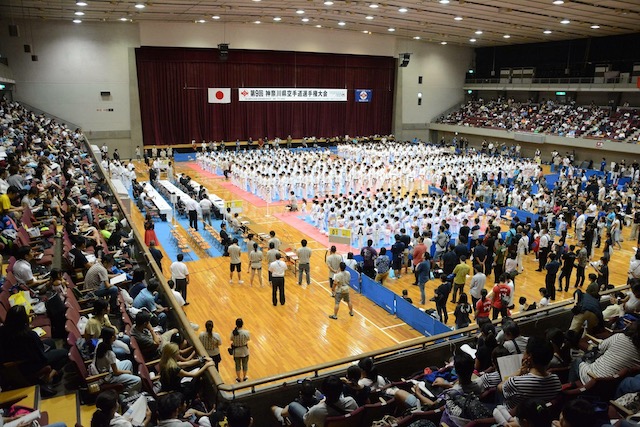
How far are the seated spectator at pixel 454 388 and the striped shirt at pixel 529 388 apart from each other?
389 millimetres

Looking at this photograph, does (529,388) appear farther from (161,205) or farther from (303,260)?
(161,205)

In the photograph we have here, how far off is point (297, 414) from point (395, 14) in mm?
25134

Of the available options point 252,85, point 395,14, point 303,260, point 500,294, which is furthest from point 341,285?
point 252,85

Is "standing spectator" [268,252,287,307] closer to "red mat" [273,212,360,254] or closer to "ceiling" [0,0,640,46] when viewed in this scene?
"red mat" [273,212,360,254]

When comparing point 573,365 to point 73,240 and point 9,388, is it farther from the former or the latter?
point 73,240

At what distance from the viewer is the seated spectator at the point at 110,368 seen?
482 cm

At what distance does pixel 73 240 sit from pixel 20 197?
1.61 m

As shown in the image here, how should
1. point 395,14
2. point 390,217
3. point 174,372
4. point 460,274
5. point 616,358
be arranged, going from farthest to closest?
point 395,14
point 390,217
point 460,274
point 174,372
point 616,358

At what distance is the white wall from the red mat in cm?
1701

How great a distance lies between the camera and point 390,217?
16047 mm

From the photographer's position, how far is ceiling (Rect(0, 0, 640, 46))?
22047mm

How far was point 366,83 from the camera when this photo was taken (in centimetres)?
3834

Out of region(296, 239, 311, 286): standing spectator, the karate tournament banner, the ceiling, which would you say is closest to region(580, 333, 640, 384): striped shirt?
region(296, 239, 311, 286): standing spectator

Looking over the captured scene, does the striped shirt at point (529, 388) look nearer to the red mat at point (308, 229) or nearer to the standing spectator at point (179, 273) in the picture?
the standing spectator at point (179, 273)
